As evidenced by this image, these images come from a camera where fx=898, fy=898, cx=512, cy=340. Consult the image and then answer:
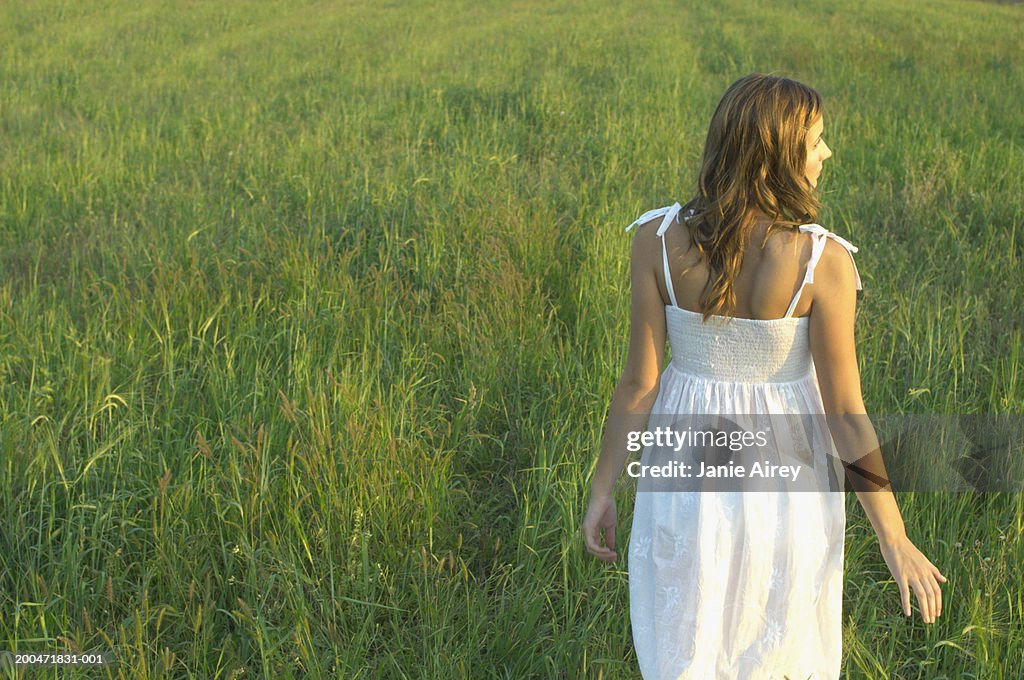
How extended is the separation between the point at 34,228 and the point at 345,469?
10.3 ft

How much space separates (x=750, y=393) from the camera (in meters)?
1.52

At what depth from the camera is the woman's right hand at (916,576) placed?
1398 millimetres

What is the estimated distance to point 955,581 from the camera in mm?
2141

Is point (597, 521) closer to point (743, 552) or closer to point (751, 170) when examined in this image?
point (743, 552)

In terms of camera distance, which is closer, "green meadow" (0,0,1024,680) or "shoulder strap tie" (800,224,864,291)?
"shoulder strap tie" (800,224,864,291)

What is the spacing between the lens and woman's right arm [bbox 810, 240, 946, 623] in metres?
1.38

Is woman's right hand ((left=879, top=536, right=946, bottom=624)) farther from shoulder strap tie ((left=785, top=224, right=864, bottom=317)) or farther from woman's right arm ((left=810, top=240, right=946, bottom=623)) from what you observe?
shoulder strap tie ((left=785, top=224, right=864, bottom=317))

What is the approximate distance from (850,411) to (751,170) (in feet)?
1.36

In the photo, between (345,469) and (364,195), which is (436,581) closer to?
(345,469)

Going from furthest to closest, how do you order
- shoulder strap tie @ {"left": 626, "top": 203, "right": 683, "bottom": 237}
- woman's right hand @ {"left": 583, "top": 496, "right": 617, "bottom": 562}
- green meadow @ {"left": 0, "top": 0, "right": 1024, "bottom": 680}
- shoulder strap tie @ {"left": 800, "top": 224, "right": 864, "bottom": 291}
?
green meadow @ {"left": 0, "top": 0, "right": 1024, "bottom": 680}, woman's right hand @ {"left": 583, "top": 496, "right": 617, "bottom": 562}, shoulder strap tie @ {"left": 626, "top": 203, "right": 683, "bottom": 237}, shoulder strap tie @ {"left": 800, "top": 224, "right": 864, "bottom": 291}
